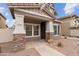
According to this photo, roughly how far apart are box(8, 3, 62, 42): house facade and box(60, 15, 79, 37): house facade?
0.40 meters

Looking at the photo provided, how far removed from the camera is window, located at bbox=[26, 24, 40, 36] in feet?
25.3

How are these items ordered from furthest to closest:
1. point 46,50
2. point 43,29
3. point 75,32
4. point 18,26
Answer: point 43,29 → point 75,32 → point 18,26 → point 46,50

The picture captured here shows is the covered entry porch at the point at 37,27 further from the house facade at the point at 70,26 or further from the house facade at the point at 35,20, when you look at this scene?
the house facade at the point at 70,26

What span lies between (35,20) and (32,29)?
0.80 m

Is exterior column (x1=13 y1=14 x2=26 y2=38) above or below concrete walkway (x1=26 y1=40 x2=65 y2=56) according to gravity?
above

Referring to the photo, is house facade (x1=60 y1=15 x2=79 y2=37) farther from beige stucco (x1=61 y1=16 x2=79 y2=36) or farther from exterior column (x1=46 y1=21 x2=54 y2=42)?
exterior column (x1=46 y1=21 x2=54 y2=42)

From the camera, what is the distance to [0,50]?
490 cm

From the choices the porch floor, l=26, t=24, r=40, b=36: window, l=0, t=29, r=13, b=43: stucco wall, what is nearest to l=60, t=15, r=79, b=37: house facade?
the porch floor

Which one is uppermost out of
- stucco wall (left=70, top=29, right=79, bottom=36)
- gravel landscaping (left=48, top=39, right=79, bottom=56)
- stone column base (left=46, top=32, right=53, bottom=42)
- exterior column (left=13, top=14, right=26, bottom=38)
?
exterior column (left=13, top=14, right=26, bottom=38)

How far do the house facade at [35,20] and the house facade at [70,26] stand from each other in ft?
1.32

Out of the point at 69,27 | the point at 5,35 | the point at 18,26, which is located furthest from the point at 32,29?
the point at 69,27

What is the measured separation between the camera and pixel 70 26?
6.06 metres

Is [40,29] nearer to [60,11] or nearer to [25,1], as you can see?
[60,11]

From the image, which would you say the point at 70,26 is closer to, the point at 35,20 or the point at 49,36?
the point at 49,36
